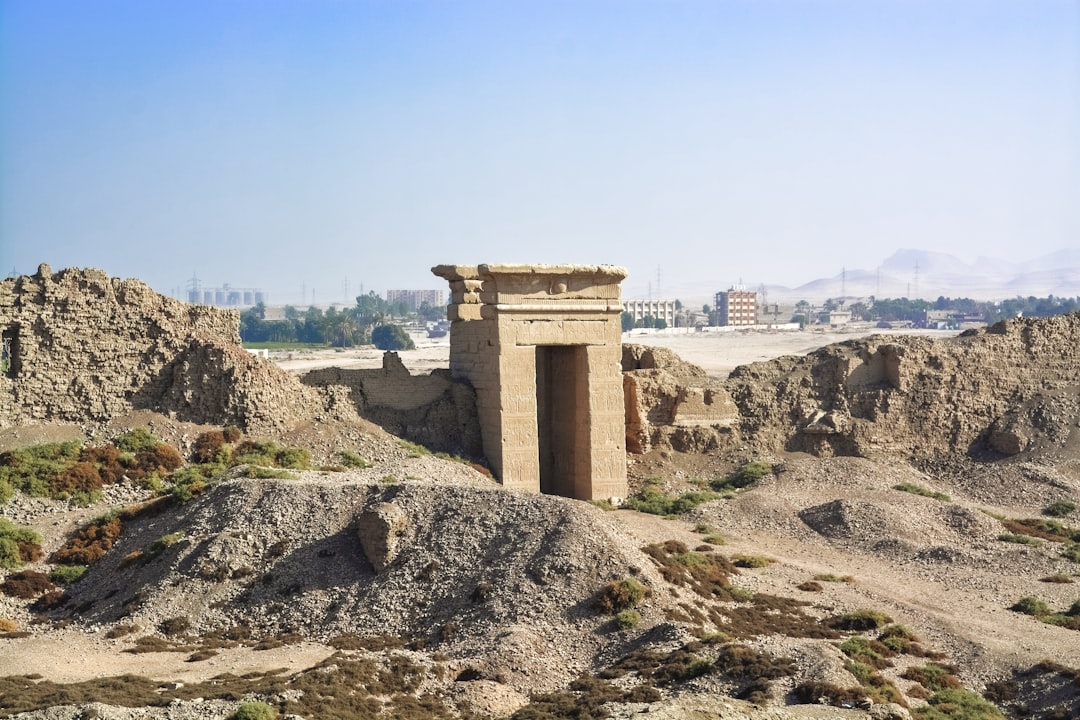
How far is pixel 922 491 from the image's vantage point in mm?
34438

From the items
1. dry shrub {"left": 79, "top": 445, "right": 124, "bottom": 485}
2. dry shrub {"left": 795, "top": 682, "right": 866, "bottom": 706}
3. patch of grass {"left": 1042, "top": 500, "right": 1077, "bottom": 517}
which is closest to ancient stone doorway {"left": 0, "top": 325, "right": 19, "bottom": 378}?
dry shrub {"left": 79, "top": 445, "right": 124, "bottom": 485}

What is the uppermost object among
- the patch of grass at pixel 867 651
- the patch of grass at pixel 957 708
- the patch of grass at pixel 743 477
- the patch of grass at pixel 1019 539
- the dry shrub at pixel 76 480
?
the dry shrub at pixel 76 480

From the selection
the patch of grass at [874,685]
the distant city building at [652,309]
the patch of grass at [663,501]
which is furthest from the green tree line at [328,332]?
the patch of grass at [874,685]

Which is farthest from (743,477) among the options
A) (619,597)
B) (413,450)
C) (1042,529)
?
(619,597)

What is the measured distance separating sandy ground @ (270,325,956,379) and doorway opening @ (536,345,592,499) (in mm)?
38386

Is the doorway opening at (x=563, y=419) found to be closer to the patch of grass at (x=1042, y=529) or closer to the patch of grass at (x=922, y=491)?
the patch of grass at (x=922, y=491)

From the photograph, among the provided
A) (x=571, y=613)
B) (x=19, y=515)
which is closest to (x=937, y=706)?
(x=571, y=613)

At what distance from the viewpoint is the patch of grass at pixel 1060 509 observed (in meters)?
33.8

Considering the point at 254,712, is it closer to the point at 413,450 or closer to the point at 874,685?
the point at 874,685

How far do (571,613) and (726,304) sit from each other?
6259 inches

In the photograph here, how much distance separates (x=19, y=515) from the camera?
26688 mm

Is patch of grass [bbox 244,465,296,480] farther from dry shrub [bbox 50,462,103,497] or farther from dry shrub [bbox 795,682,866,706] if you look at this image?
dry shrub [bbox 795,682,866,706]

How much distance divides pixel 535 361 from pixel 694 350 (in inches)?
2940

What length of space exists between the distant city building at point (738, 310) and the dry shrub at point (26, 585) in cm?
14860
